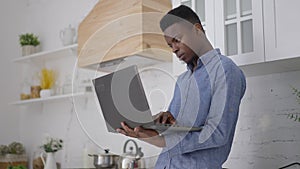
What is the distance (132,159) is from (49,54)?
1.33 meters

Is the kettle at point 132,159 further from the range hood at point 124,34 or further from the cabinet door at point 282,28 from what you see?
the cabinet door at point 282,28

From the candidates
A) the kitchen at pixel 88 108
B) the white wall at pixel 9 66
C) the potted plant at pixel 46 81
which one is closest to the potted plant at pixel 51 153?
the kitchen at pixel 88 108

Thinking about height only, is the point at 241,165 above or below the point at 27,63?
below

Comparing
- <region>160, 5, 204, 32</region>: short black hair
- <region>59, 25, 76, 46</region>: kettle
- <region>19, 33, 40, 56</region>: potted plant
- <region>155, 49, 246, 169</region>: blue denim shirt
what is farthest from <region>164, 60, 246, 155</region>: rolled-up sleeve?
<region>19, 33, 40, 56</region>: potted plant

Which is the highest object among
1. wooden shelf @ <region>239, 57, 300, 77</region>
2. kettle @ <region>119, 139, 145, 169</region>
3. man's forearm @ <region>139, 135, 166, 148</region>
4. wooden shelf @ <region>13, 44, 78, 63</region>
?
wooden shelf @ <region>13, 44, 78, 63</region>

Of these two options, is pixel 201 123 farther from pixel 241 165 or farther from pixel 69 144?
pixel 69 144

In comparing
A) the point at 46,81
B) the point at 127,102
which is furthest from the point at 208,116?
the point at 46,81

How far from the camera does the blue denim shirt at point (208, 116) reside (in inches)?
61.1

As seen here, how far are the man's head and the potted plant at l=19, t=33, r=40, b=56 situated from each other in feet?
7.41

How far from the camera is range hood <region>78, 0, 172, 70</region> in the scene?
2.53 meters

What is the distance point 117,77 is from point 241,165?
0.92m

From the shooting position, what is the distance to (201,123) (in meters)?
1.62

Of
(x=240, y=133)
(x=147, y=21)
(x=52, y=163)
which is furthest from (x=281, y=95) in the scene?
(x=52, y=163)

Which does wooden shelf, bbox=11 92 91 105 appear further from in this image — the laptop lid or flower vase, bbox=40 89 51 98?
the laptop lid
